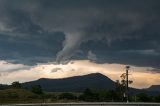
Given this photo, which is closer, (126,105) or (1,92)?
(126,105)

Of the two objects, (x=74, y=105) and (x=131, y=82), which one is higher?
(x=131, y=82)

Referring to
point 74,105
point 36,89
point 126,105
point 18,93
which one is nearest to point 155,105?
point 126,105

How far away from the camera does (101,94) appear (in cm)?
14112

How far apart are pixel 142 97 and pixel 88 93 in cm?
1954

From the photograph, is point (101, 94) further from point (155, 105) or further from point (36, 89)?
point (155, 105)

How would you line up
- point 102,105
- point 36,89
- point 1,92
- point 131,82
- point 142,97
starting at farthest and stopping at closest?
point 36,89 < point 1,92 < point 142,97 < point 131,82 < point 102,105

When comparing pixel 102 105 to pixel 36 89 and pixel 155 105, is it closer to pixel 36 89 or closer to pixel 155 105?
pixel 155 105

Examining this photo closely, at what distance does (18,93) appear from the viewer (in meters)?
141

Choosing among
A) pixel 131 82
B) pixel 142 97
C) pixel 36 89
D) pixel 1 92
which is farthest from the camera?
pixel 36 89

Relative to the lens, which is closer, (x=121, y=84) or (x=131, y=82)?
(x=131, y=82)

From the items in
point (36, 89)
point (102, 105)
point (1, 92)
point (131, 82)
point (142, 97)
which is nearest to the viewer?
point (102, 105)

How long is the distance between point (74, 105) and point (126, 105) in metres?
9.55

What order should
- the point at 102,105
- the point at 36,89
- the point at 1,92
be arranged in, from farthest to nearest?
the point at 36,89, the point at 1,92, the point at 102,105

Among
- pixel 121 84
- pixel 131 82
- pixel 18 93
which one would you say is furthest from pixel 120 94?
pixel 18 93
